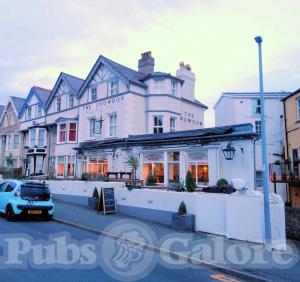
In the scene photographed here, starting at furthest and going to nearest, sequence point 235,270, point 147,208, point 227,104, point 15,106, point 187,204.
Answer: point 15,106 → point 227,104 → point 147,208 → point 187,204 → point 235,270

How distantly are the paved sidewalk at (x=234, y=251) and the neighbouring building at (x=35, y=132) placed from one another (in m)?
23.2

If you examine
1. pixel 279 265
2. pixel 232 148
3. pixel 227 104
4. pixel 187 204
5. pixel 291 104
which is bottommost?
pixel 279 265

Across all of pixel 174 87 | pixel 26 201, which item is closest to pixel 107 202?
pixel 26 201

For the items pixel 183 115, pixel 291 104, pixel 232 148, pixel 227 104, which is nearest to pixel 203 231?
pixel 232 148

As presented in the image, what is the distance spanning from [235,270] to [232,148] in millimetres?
10708

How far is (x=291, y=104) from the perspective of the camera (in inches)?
909

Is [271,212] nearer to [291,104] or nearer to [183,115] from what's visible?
[291,104]

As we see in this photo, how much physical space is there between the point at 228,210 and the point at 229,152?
7470 mm

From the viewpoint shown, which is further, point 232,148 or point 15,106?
point 15,106

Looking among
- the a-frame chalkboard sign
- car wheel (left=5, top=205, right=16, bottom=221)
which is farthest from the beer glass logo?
car wheel (left=5, top=205, right=16, bottom=221)

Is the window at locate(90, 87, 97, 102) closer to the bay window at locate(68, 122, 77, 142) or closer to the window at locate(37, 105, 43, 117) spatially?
the bay window at locate(68, 122, 77, 142)

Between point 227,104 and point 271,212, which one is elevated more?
point 227,104

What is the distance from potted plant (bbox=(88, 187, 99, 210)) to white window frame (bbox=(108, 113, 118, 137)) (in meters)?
10.5

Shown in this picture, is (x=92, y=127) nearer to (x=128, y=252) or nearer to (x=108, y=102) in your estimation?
(x=108, y=102)
